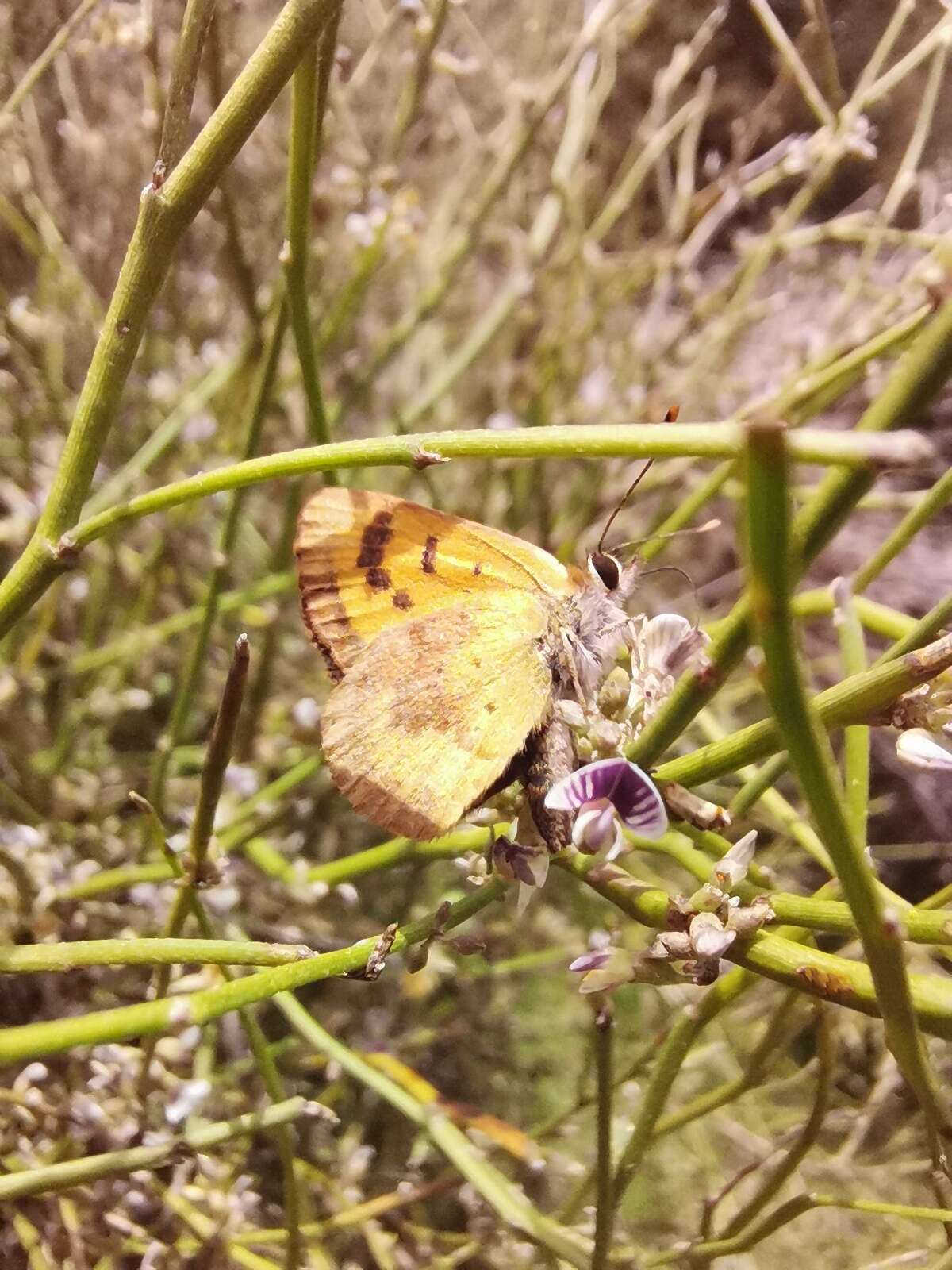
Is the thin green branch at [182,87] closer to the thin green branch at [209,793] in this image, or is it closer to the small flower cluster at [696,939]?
the thin green branch at [209,793]

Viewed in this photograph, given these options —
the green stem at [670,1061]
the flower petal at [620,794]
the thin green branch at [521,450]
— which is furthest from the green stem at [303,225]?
the green stem at [670,1061]

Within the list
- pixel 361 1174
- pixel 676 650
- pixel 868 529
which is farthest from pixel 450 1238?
pixel 868 529

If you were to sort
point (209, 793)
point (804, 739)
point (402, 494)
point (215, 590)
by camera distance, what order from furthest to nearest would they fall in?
1. point (402, 494)
2. point (215, 590)
3. point (209, 793)
4. point (804, 739)

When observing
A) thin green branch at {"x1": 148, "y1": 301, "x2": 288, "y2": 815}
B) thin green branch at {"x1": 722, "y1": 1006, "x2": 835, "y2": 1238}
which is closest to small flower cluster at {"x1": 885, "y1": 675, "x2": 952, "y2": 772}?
thin green branch at {"x1": 722, "y1": 1006, "x2": 835, "y2": 1238}

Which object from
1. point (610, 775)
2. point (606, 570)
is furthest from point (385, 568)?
point (610, 775)

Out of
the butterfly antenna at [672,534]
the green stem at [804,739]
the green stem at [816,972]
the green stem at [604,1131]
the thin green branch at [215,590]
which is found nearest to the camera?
the green stem at [804,739]

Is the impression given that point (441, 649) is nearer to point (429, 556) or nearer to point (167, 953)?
point (429, 556)

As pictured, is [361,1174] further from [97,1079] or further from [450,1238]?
[97,1079]
